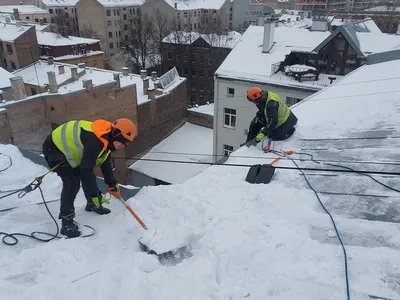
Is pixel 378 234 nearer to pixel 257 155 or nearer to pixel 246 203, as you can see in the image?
pixel 246 203

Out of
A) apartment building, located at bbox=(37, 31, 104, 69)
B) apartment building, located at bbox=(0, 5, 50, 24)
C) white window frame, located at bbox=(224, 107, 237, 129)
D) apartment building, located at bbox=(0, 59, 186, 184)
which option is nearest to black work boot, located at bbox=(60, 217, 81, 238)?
apartment building, located at bbox=(0, 59, 186, 184)

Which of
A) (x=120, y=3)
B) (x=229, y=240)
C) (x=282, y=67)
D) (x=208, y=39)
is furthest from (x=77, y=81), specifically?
(x=120, y=3)

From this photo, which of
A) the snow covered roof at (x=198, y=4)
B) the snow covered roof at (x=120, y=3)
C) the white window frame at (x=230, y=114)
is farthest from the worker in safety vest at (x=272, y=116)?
the snow covered roof at (x=198, y=4)

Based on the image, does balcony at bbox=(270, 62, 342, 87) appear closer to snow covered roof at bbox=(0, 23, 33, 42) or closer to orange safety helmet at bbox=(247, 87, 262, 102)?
orange safety helmet at bbox=(247, 87, 262, 102)

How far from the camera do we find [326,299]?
115 inches

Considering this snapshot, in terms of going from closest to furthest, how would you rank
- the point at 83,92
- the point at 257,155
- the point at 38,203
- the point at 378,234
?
the point at 378,234 → the point at 38,203 → the point at 257,155 → the point at 83,92

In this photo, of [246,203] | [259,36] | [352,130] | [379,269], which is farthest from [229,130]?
[379,269]

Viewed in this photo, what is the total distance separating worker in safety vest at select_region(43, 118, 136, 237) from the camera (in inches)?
158

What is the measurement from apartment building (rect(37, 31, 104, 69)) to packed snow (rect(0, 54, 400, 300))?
3174 centimetres

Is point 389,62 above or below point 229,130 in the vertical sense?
above

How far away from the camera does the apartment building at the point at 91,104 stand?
15781 millimetres

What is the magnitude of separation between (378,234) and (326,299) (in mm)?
1341

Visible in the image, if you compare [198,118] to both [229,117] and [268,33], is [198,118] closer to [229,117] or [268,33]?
[229,117]

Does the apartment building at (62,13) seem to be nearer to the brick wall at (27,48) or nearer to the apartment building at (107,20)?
the apartment building at (107,20)
